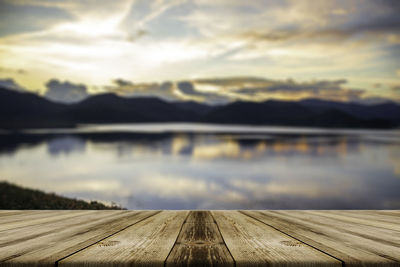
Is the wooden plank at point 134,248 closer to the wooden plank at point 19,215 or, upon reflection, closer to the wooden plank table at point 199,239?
the wooden plank table at point 199,239

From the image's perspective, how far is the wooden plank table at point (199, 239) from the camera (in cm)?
175

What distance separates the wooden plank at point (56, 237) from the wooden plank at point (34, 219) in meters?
0.16

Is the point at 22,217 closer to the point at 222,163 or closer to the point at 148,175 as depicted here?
the point at 148,175

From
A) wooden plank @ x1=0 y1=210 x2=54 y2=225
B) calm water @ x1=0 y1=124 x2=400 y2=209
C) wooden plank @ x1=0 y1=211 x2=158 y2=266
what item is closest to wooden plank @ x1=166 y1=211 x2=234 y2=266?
wooden plank @ x1=0 y1=211 x2=158 y2=266

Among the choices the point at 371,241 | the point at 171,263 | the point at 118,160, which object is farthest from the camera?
the point at 118,160

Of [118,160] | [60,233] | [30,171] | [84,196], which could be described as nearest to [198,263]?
[60,233]

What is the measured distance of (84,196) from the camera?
66.8 ft

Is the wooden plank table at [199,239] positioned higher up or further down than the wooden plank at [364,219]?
higher up

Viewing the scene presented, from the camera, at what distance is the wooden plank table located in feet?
5.76

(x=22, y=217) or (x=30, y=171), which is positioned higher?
(x=22, y=217)

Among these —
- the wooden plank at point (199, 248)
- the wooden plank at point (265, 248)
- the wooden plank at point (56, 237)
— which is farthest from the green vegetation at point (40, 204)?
the wooden plank at point (265, 248)

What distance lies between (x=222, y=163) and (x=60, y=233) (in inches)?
1540

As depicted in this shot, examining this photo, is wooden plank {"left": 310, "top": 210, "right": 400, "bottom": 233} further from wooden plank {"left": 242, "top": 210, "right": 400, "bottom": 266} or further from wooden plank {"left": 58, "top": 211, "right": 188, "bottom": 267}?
wooden plank {"left": 58, "top": 211, "right": 188, "bottom": 267}

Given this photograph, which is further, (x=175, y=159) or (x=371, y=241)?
(x=175, y=159)
